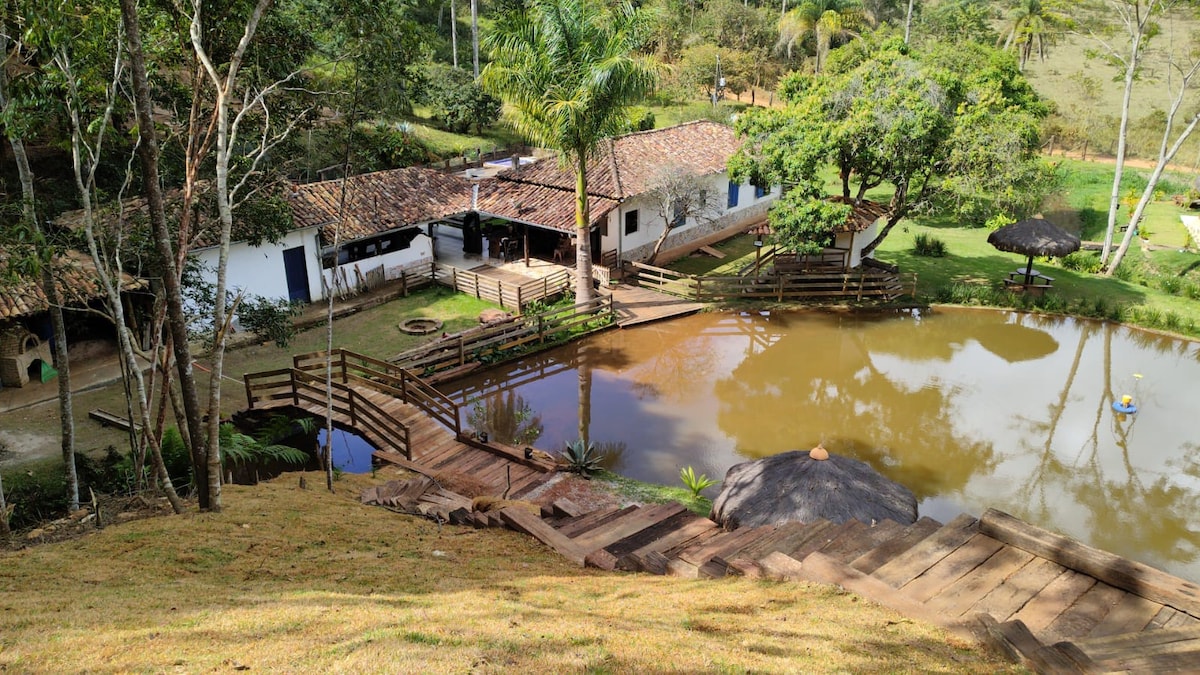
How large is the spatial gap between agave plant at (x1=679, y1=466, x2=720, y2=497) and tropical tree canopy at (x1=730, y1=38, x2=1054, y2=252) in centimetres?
1040

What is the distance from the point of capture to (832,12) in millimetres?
46344

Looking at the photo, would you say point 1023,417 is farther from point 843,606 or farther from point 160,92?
point 160,92

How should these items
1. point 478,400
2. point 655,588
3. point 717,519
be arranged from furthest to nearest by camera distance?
point 478,400 < point 717,519 < point 655,588

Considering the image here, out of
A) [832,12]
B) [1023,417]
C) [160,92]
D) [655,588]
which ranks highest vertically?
[832,12]

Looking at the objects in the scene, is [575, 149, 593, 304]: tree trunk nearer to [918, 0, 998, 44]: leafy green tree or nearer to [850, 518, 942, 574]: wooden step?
[850, 518, 942, 574]: wooden step

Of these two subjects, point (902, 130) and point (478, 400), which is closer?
point (478, 400)

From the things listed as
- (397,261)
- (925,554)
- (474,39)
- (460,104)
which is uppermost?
(474,39)

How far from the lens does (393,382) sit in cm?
1758

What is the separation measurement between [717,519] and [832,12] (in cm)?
4237

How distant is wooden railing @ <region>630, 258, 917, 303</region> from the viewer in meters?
25.1

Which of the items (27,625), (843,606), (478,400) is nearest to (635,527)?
(843,606)

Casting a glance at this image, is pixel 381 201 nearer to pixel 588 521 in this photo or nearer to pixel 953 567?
pixel 588 521

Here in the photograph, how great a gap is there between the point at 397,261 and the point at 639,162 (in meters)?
9.14

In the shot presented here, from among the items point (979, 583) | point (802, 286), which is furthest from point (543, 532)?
point (802, 286)
